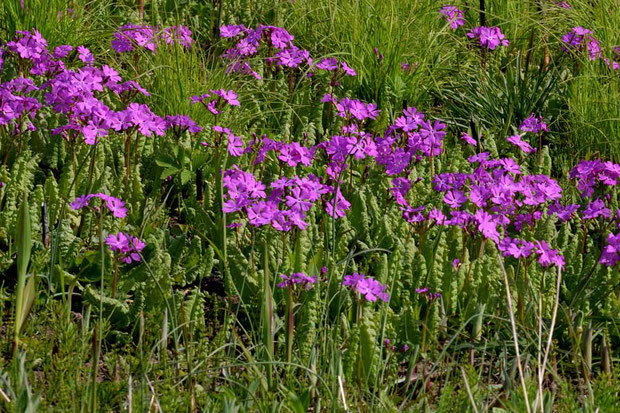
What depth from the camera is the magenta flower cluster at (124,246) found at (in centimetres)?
282

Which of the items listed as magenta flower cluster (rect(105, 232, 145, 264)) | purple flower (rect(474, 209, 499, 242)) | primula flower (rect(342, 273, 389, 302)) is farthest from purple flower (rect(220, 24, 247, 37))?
primula flower (rect(342, 273, 389, 302))

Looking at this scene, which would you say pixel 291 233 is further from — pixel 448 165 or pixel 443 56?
pixel 443 56

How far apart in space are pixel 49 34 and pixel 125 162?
120 cm

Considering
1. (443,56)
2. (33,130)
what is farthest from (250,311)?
(443,56)

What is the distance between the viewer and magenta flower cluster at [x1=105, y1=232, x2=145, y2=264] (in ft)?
9.25

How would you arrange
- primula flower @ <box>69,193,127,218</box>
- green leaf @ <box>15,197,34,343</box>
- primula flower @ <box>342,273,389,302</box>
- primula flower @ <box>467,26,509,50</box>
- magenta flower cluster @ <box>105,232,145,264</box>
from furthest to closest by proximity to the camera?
primula flower @ <box>467,26,509,50</box>
primula flower @ <box>69,193,127,218</box>
magenta flower cluster @ <box>105,232,145,264</box>
primula flower @ <box>342,273,389,302</box>
green leaf @ <box>15,197,34,343</box>

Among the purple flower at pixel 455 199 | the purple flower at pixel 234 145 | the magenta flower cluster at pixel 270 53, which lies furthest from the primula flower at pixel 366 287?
the magenta flower cluster at pixel 270 53

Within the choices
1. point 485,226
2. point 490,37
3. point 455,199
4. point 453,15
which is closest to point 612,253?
point 485,226

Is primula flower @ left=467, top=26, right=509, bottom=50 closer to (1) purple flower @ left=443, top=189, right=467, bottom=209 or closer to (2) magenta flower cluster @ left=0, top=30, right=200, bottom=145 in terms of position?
(1) purple flower @ left=443, top=189, right=467, bottom=209

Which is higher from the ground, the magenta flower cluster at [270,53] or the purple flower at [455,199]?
the magenta flower cluster at [270,53]

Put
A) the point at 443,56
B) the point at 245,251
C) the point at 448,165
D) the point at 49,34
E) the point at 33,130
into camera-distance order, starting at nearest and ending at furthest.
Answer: the point at 245,251 < the point at 33,130 < the point at 448,165 < the point at 49,34 < the point at 443,56

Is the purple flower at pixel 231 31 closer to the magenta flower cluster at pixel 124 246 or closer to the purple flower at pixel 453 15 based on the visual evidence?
the purple flower at pixel 453 15

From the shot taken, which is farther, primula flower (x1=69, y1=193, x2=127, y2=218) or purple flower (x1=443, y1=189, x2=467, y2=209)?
purple flower (x1=443, y1=189, x2=467, y2=209)

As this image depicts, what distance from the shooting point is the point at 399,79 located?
15.1 ft
